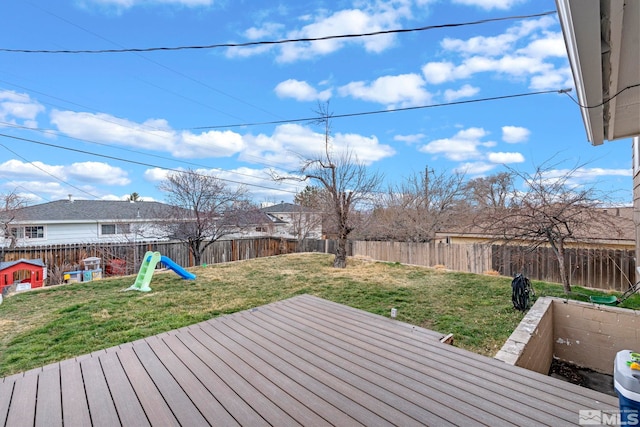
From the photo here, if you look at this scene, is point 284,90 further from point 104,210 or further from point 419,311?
point 104,210

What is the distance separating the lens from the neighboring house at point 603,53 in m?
1.31

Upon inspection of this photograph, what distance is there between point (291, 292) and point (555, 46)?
18.5 ft

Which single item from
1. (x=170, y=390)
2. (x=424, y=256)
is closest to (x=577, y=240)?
(x=424, y=256)

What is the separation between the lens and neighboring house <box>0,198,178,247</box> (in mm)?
12680

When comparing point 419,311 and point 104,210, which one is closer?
point 419,311

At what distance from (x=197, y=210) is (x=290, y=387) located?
904 cm

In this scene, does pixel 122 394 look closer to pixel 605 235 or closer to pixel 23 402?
pixel 23 402

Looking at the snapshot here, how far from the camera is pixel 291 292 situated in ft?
17.5

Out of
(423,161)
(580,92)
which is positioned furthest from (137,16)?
(423,161)

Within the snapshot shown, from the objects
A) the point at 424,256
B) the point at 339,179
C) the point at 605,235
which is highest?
the point at 339,179

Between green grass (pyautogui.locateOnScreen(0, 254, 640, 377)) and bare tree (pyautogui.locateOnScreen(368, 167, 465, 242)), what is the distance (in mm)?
6238

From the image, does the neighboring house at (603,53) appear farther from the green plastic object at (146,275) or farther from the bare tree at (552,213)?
the green plastic object at (146,275)

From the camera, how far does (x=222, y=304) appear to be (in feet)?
14.8

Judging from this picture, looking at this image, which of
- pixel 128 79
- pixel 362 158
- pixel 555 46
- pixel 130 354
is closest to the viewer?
pixel 130 354
